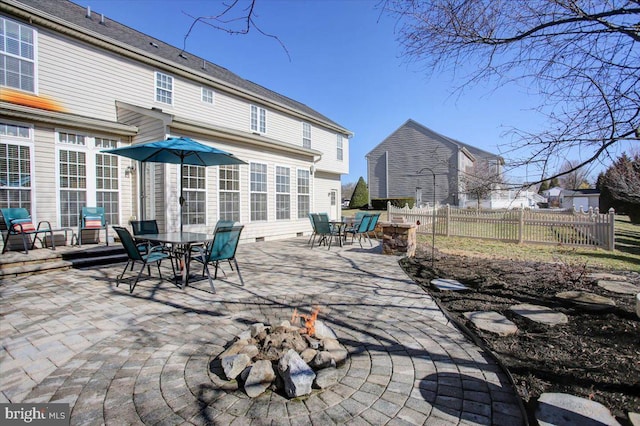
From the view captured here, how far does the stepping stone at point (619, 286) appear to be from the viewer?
4457 mm

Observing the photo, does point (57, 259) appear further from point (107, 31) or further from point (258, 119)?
point (258, 119)

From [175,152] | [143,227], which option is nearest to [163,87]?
[175,152]

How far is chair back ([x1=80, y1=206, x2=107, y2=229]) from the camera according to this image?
24.0ft

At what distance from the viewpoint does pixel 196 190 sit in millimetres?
8555

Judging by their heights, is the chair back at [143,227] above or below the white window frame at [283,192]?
below

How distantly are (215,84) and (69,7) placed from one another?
445 cm

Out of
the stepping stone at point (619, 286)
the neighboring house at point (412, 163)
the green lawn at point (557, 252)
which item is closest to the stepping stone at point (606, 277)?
the stepping stone at point (619, 286)

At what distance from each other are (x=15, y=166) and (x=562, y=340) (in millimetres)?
9666

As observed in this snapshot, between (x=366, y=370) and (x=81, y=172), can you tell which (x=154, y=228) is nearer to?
(x=81, y=172)

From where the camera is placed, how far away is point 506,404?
80.0 inches

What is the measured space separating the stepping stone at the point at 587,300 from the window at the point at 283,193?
27.5ft

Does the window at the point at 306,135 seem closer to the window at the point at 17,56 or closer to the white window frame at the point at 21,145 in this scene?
the window at the point at 17,56

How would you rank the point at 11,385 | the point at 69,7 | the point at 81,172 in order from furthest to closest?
the point at 69,7 → the point at 81,172 → the point at 11,385

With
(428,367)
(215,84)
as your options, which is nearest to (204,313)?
(428,367)
